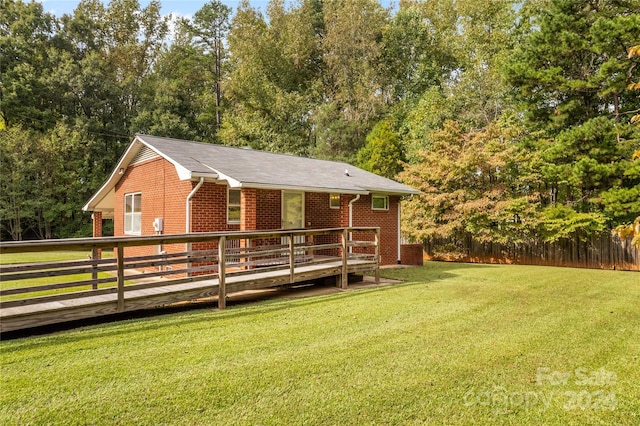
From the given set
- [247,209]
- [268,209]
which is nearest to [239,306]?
[247,209]

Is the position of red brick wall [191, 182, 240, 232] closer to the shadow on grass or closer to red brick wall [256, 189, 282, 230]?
red brick wall [256, 189, 282, 230]

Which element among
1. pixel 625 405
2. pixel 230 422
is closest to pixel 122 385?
pixel 230 422

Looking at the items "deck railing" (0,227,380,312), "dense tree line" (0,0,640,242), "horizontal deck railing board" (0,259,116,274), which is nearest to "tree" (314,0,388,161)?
"dense tree line" (0,0,640,242)

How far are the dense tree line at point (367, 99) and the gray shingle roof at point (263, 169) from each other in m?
5.23

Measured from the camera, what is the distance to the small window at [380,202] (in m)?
14.2

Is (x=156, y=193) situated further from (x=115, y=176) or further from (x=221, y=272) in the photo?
→ (x=221, y=272)

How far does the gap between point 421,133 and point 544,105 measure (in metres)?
7.13

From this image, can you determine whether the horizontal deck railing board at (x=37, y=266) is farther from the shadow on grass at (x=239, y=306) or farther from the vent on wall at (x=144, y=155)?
the vent on wall at (x=144, y=155)

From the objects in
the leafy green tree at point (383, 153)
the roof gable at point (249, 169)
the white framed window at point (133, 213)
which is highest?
the leafy green tree at point (383, 153)

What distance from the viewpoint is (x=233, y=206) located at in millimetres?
11125

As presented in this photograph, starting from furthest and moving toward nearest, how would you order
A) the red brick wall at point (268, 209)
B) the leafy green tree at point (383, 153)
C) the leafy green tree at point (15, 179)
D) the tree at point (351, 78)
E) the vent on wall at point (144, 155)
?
the tree at point (351, 78), the leafy green tree at point (383, 153), the leafy green tree at point (15, 179), the vent on wall at point (144, 155), the red brick wall at point (268, 209)

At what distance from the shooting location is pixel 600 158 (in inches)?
616

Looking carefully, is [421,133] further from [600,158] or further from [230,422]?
[230,422]

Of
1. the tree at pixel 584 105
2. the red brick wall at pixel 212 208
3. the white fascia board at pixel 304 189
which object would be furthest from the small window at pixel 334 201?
the tree at pixel 584 105
